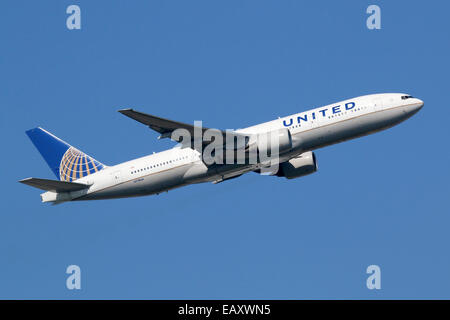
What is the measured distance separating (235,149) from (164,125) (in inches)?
206

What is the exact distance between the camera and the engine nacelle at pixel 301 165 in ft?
176

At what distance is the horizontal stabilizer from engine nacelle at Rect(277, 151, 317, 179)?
45.5ft

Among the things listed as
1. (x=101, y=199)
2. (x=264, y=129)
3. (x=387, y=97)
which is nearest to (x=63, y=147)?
(x=101, y=199)

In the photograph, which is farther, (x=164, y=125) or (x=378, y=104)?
(x=378, y=104)

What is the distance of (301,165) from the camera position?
53.6m

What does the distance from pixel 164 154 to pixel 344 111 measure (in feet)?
39.5

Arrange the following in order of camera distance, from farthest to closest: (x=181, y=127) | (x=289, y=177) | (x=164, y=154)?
(x=289, y=177) → (x=164, y=154) → (x=181, y=127)

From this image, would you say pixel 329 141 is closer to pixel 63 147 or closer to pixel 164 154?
pixel 164 154

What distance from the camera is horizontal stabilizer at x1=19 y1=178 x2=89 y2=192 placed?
1897 inches

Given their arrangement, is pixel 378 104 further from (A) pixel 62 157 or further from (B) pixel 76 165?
(A) pixel 62 157

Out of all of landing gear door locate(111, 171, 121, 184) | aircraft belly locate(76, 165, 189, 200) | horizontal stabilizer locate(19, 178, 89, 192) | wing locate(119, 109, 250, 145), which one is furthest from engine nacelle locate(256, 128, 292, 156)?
horizontal stabilizer locate(19, 178, 89, 192)

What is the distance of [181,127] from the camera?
47281 mm

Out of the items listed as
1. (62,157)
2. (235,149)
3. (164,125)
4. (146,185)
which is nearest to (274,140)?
(235,149)

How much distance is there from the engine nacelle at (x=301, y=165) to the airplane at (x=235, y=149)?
4.88ft
